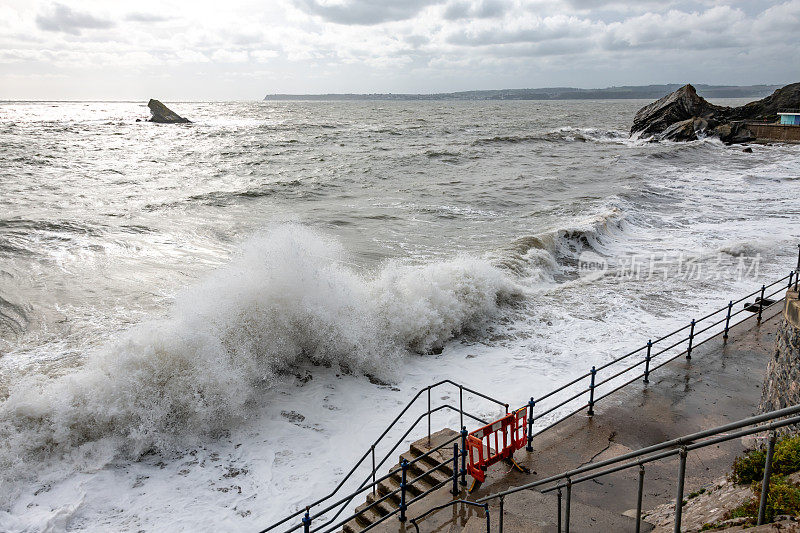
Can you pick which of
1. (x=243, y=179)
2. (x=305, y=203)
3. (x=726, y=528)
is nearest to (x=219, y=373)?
(x=726, y=528)

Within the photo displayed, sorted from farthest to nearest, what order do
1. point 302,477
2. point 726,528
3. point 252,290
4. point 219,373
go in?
1. point 252,290
2. point 219,373
3. point 302,477
4. point 726,528

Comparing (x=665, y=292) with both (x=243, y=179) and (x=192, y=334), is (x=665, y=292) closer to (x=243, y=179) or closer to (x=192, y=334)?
(x=192, y=334)

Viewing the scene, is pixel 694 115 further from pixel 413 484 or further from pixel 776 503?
pixel 776 503

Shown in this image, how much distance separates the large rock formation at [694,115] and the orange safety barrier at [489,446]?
64.5m

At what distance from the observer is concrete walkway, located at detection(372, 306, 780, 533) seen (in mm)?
6691

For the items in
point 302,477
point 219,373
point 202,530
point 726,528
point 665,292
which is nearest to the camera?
point 726,528

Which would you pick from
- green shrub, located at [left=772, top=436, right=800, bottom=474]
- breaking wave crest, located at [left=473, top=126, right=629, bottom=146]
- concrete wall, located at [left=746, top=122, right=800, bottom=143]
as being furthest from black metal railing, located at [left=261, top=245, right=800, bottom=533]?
concrete wall, located at [left=746, top=122, right=800, bottom=143]

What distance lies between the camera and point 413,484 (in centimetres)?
761

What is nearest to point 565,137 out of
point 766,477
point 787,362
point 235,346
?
point 235,346

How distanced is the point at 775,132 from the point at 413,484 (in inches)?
2673

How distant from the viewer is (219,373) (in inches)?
446

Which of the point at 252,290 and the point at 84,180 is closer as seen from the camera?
the point at 252,290

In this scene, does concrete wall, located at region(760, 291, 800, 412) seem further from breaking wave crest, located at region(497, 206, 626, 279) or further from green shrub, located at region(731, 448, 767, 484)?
breaking wave crest, located at region(497, 206, 626, 279)

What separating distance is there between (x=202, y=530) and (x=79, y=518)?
6.45 ft
